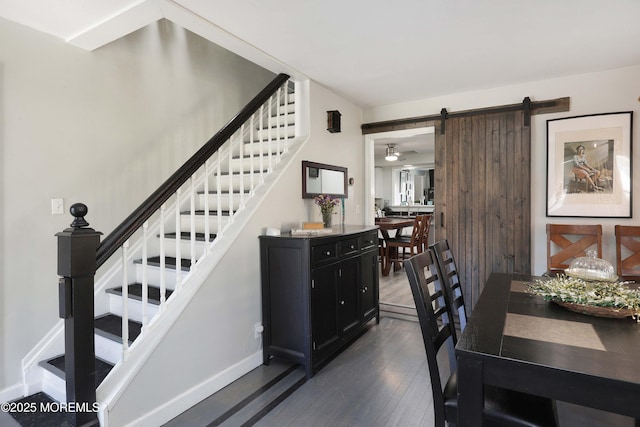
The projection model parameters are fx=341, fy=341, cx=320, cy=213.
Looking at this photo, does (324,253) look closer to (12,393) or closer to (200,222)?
(200,222)

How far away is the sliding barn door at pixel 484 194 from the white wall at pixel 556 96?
95 millimetres

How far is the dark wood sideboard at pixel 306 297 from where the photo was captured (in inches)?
101

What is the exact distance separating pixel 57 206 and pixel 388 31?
2621 mm

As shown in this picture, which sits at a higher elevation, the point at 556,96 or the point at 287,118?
the point at 556,96

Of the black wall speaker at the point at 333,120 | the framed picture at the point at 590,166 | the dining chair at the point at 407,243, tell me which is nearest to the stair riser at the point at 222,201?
the black wall speaker at the point at 333,120

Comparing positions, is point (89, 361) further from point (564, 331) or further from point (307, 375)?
point (564, 331)

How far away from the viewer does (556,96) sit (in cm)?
336

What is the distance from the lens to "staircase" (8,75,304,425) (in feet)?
6.19

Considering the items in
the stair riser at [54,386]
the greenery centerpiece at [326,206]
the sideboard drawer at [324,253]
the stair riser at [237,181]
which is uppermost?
the stair riser at [237,181]

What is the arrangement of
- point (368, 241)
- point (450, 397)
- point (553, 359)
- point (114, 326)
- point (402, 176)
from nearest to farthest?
point (553, 359), point (450, 397), point (114, 326), point (368, 241), point (402, 176)

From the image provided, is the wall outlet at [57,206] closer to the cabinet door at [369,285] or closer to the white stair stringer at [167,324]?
the white stair stringer at [167,324]

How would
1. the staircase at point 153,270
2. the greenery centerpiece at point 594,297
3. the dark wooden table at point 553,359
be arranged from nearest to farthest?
1. the dark wooden table at point 553,359
2. the greenery centerpiece at point 594,297
3. the staircase at point 153,270

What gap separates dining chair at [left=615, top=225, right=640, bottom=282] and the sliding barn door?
27.3 inches

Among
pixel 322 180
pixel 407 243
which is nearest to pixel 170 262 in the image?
pixel 322 180
